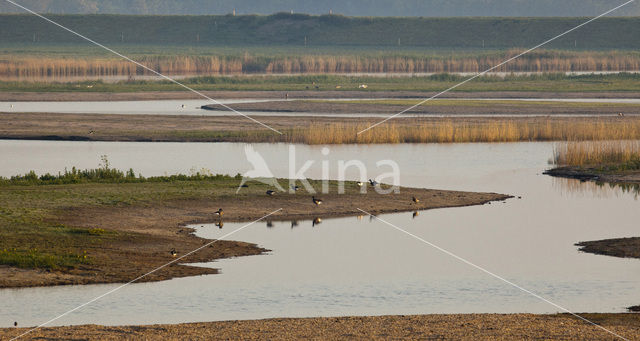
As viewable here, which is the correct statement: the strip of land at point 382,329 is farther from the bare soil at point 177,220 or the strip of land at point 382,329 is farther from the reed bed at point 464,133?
the reed bed at point 464,133

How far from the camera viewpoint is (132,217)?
1050 inches

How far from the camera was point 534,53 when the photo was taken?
121 meters

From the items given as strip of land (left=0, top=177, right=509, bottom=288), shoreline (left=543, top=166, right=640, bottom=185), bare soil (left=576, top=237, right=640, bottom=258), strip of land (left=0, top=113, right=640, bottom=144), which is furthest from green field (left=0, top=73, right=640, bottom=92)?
bare soil (left=576, top=237, right=640, bottom=258)

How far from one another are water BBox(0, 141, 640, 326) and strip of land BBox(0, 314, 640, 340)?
104 cm

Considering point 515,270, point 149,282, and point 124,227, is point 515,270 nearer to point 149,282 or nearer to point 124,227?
point 149,282

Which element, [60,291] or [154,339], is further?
[60,291]

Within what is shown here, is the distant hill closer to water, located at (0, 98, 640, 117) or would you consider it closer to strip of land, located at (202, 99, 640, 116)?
water, located at (0, 98, 640, 117)

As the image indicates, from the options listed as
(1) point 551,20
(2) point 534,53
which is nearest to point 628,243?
(2) point 534,53

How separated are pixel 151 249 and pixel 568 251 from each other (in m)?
9.09

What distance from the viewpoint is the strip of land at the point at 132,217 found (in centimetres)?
2069

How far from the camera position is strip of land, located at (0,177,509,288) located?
2069 cm

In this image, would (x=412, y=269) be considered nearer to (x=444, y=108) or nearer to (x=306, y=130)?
(x=306, y=130)

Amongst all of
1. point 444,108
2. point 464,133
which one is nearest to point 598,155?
point 464,133

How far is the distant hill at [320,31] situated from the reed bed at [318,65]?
1144 inches
